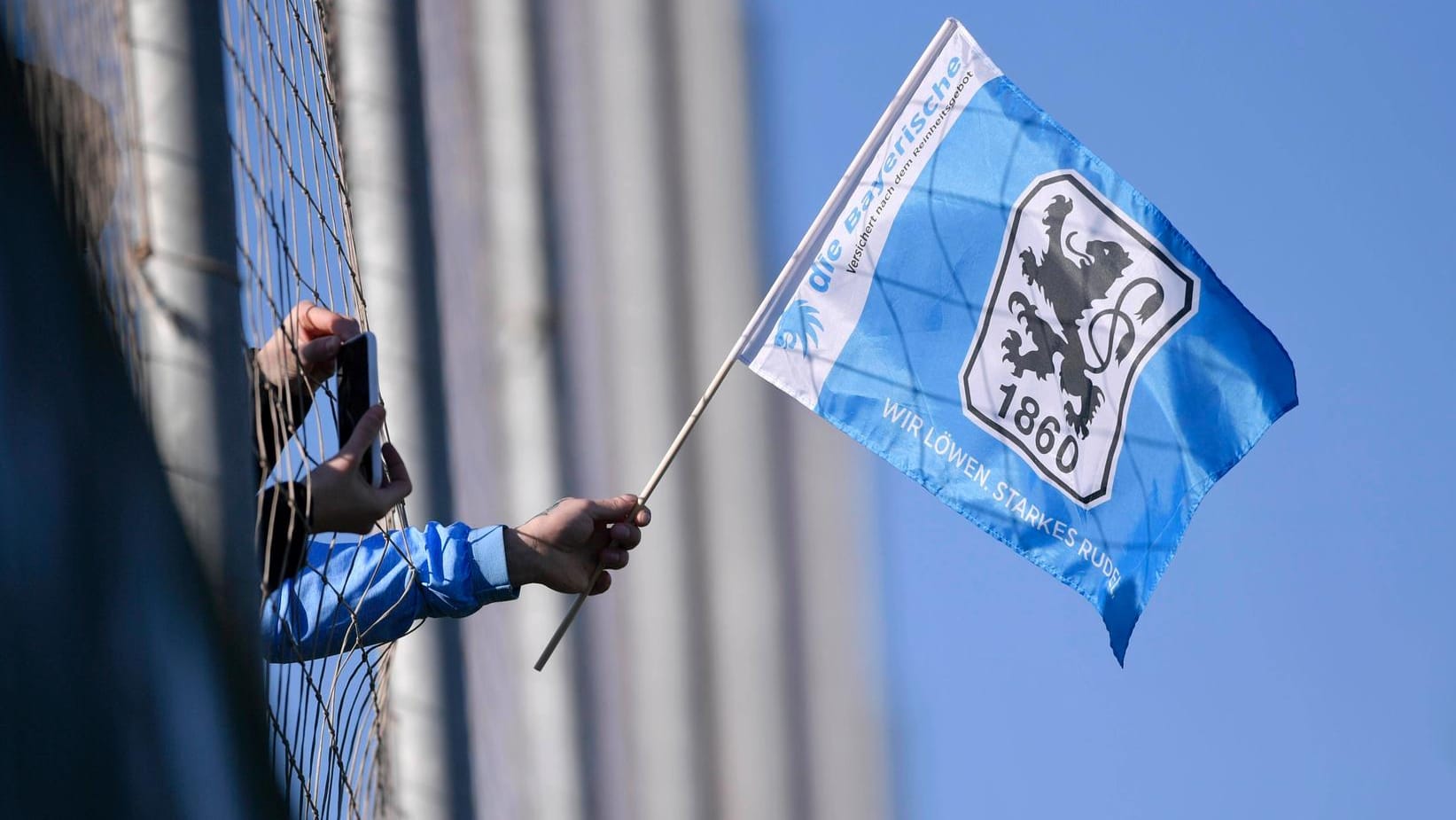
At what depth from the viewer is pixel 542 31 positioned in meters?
5.84

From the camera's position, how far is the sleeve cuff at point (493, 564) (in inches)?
108

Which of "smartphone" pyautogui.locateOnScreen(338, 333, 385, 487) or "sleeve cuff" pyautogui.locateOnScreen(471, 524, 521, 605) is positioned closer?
"smartphone" pyautogui.locateOnScreen(338, 333, 385, 487)

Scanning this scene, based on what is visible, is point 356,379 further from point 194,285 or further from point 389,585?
point 194,285

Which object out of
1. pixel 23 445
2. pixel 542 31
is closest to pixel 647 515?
pixel 23 445

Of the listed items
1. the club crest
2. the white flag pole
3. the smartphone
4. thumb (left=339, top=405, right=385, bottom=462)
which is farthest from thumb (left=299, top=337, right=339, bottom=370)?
the club crest

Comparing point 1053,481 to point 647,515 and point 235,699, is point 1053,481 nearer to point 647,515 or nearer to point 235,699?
point 647,515

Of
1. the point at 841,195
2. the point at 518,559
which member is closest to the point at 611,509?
the point at 518,559

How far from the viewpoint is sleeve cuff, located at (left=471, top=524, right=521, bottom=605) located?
2.74m

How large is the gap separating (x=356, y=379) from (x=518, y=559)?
43 centimetres

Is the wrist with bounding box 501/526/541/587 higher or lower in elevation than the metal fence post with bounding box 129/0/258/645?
lower

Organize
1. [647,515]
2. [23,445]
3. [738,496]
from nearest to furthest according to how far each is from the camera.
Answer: [23,445] → [647,515] → [738,496]

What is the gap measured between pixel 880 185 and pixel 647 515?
943 mm

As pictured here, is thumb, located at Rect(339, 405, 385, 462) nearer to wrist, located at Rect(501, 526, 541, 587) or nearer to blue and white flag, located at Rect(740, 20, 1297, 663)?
wrist, located at Rect(501, 526, 541, 587)

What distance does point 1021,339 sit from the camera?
11.7 ft
